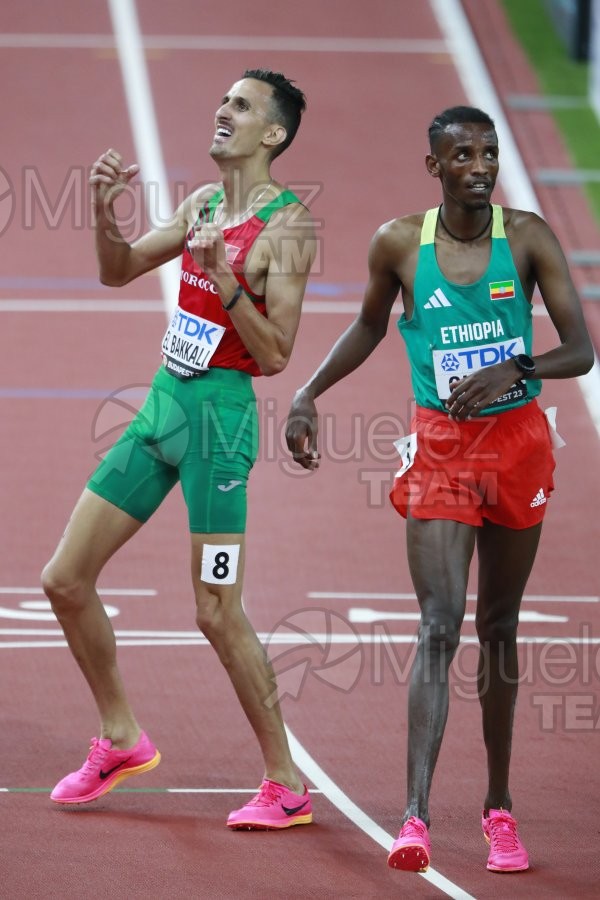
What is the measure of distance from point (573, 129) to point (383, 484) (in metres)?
6.81

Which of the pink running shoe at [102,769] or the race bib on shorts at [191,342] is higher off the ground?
the race bib on shorts at [191,342]

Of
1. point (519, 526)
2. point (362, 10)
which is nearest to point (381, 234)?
point (519, 526)

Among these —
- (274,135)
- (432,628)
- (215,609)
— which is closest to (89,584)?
(215,609)

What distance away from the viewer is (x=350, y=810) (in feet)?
19.9

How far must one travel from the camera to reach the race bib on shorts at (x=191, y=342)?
19.2 feet

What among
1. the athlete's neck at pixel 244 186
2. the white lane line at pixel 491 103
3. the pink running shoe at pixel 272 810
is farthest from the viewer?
the white lane line at pixel 491 103

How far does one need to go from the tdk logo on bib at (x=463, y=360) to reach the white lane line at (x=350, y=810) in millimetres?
1562

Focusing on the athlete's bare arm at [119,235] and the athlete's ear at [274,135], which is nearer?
the athlete's bare arm at [119,235]

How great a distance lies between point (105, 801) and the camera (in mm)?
6121

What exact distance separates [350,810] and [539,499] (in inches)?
57.4

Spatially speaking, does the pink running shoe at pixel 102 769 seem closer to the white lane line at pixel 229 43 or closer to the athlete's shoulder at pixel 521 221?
the athlete's shoulder at pixel 521 221

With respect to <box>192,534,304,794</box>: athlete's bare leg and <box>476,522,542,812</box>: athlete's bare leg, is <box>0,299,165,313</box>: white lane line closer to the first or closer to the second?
<box>192,534,304,794</box>: athlete's bare leg

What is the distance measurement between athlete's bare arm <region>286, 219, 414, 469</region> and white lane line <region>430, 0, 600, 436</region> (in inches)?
221

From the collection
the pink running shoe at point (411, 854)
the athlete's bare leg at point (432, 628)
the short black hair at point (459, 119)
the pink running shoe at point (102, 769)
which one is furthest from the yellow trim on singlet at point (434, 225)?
the pink running shoe at point (102, 769)
